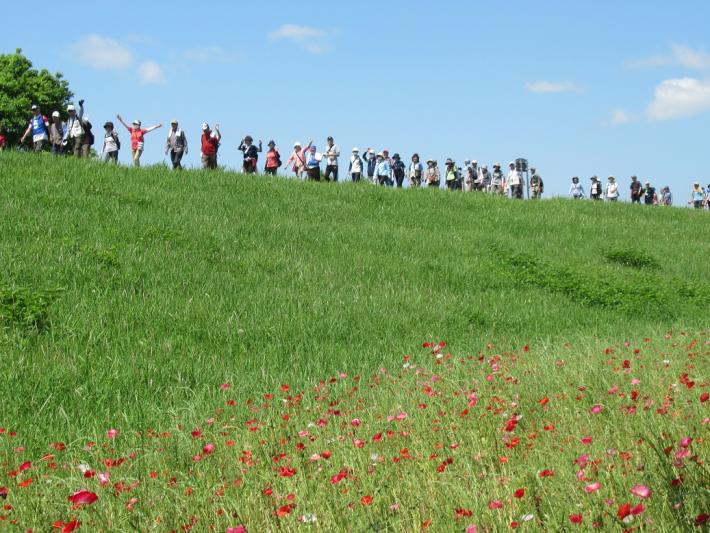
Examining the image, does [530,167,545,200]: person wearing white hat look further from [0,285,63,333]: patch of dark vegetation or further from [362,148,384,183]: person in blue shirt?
[0,285,63,333]: patch of dark vegetation

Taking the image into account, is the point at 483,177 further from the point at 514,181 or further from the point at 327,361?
the point at 327,361

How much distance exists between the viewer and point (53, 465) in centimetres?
528

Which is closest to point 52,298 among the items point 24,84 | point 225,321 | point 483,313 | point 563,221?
point 225,321

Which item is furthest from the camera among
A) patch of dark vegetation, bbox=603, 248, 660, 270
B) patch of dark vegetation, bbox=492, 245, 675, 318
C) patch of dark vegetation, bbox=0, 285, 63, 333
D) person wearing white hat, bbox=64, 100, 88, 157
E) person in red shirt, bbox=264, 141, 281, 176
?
person in red shirt, bbox=264, 141, 281, 176

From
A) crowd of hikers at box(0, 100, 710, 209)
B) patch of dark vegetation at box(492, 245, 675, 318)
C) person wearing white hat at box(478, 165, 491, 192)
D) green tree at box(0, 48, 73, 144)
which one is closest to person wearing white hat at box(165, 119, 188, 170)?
crowd of hikers at box(0, 100, 710, 209)

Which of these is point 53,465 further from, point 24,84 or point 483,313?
point 24,84

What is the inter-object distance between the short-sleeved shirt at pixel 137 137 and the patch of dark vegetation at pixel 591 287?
12346 mm

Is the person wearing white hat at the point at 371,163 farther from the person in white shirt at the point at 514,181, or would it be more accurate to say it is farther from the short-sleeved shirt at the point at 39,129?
the short-sleeved shirt at the point at 39,129

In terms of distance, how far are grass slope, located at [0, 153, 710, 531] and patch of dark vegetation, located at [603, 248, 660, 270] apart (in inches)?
4.1

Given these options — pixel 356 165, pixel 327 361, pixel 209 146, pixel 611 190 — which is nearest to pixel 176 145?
pixel 209 146

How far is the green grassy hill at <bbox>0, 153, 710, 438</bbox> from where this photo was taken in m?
8.54

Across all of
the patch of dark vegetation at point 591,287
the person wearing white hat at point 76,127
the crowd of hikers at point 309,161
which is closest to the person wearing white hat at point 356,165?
the crowd of hikers at point 309,161

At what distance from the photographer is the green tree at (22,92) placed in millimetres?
44219

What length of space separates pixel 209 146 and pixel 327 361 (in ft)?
52.9
